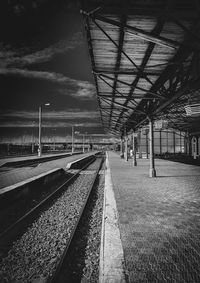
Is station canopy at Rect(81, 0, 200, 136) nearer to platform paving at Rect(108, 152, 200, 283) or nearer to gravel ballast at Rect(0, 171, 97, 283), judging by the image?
platform paving at Rect(108, 152, 200, 283)

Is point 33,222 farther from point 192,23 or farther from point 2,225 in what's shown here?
point 192,23

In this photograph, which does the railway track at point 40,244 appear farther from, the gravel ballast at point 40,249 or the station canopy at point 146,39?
the station canopy at point 146,39

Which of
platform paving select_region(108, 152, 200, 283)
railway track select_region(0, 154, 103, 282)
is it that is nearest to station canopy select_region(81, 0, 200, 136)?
platform paving select_region(108, 152, 200, 283)

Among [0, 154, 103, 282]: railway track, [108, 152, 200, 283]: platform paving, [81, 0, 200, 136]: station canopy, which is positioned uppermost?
[81, 0, 200, 136]: station canopy

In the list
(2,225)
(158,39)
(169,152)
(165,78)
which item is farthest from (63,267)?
(169,152)

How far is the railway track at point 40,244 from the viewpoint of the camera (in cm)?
361

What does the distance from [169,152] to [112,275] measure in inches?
1820

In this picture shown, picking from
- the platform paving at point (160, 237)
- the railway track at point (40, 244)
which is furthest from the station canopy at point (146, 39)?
the railway track at point (40, 244)

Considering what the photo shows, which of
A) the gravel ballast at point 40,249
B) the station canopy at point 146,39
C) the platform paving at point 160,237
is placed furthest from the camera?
the station canopy at point 146,39

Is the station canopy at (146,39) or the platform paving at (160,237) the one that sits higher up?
the station canopy at (146,39)

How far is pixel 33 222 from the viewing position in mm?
6332

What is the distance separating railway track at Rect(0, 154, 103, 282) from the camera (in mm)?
3612

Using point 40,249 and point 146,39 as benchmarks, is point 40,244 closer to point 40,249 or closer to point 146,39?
point 40,249

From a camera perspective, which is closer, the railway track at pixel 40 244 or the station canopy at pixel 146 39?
the railway track at pixel 40 244
